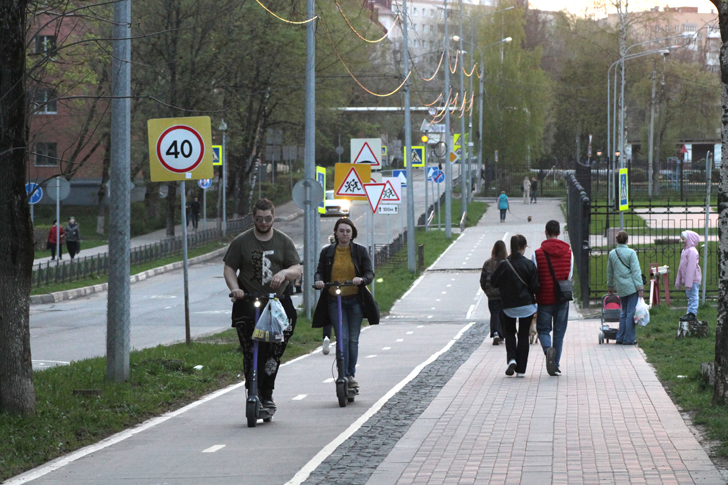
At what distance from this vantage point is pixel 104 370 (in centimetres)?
1132

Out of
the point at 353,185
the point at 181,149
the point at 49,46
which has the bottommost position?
the point at 353,185

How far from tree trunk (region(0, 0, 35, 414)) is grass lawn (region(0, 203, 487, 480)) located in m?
0.30

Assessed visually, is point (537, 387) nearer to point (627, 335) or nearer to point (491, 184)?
point (627, 335)

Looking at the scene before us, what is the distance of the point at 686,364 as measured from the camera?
11.8 m

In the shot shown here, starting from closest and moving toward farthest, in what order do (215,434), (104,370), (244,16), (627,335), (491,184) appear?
1. (215,434)
2. (104,370)
3. (627,335)
4. (244,16)
5. (491,184)

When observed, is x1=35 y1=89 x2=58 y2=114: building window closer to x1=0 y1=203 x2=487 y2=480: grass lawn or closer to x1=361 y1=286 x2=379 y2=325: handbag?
x1=0 y1=203 x2=487 y2=480: grass lawn

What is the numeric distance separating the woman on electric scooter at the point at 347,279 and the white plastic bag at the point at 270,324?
136 centimetres

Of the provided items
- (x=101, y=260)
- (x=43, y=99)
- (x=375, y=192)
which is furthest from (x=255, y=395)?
(x=101, y=260)

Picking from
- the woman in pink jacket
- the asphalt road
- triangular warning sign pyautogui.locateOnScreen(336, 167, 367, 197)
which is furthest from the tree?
triangular warning sign pyautogui.locateOnScreen(336, 167, 367, 197)

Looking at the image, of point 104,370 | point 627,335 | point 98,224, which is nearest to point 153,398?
point 104,370

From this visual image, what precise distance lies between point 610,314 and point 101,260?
68.3 feet

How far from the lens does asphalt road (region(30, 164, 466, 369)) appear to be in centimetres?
1683

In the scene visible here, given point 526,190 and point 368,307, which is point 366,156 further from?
point 526,190

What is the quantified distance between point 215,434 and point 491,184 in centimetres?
6646
